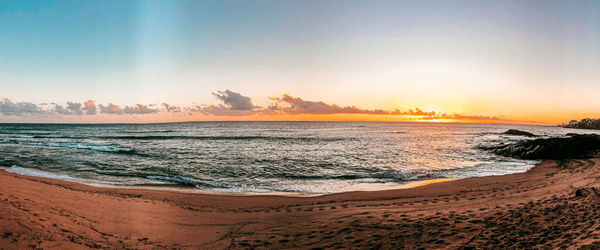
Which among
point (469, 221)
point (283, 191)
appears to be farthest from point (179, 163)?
point (469, 221)

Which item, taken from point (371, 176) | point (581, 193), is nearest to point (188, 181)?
point (371, 176)

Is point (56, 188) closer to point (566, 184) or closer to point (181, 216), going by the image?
point (181, 216)

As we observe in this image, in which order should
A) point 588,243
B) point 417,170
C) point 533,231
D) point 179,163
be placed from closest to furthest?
point 588,243, point 533,231, point 417,170, point 179,163

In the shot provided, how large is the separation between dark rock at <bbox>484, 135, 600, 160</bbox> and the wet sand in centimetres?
1858

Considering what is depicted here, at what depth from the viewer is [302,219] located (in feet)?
31.2

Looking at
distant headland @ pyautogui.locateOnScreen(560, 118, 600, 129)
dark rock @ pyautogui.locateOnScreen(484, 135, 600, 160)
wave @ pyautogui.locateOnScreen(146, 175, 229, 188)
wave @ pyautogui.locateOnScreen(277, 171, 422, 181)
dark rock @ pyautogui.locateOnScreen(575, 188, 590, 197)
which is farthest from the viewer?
distant headland @ pyautogui.locateOnScreen(560, 118, 600, 129)

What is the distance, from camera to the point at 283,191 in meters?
14.7

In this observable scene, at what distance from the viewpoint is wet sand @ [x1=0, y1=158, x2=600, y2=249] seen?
23.2 ft

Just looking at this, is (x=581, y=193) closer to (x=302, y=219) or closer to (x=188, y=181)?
(x=302, y=219)

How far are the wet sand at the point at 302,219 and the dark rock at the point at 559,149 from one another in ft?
61.0

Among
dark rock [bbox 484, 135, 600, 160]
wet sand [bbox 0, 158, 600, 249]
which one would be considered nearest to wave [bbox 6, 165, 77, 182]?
wet sand [bbox 0, 158, 600, 249]

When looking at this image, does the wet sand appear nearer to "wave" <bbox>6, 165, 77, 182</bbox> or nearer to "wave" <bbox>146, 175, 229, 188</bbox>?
"wave" <bbox>146, 175, 229, 188</bbox>

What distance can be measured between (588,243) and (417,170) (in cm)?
1542

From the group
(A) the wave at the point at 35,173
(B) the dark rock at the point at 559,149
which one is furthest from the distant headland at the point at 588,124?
(A) the wave at the point at 35,173
